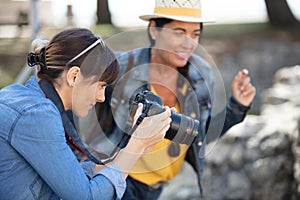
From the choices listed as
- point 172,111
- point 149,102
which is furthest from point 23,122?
point 172,111

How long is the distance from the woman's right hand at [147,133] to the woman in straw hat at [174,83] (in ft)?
2.58

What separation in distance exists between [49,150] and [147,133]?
1.08ft

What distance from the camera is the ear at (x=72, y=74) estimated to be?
6.11ft

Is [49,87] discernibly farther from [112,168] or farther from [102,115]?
[102,115]

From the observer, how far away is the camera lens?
208 centimetres

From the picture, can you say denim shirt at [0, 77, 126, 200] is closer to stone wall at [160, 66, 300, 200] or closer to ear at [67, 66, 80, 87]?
ear at [67, 66, 80, 87]

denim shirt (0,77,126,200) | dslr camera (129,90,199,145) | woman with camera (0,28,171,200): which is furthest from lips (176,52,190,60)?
denim shirt (0,77,126,200)

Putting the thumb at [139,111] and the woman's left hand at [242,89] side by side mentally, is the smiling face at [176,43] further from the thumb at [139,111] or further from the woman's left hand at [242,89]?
the thumb at [139,111]

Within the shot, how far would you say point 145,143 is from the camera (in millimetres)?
1921

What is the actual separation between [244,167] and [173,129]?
2.64 metres

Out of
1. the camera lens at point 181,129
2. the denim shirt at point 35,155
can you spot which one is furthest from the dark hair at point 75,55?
the camera lens at point 181,129

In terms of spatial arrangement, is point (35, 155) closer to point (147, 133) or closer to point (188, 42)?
point (147, 133)

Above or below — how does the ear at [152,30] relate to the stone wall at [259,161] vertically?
above

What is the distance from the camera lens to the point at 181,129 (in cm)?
210
